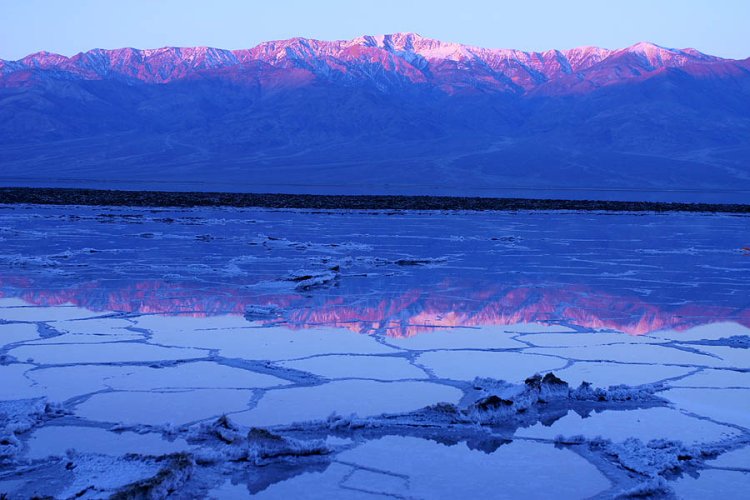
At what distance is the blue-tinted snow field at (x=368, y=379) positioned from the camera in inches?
149

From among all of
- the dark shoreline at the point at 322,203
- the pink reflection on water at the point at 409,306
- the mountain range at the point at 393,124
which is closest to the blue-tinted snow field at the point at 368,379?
the pink reflection on water at the point at 409,306

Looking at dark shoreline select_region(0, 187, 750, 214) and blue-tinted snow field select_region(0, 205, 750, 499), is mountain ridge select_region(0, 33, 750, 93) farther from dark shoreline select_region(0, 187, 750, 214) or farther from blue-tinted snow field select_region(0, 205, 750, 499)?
blue-tinted snow field select_region(0, 205, 750, 499)

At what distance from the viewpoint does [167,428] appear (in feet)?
13.9

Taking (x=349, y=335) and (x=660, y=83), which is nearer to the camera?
(x=349, y=335)

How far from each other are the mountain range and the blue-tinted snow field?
3861 cm

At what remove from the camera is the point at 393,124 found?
10188 cm

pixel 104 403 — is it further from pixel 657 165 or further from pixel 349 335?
pixel 657 165

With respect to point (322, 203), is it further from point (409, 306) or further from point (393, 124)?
point (393, 124)

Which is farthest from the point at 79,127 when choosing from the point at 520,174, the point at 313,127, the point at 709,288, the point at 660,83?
the point at 709,288

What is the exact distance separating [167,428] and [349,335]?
2578 millimetres

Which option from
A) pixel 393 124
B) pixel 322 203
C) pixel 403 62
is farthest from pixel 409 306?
pixel 403 62

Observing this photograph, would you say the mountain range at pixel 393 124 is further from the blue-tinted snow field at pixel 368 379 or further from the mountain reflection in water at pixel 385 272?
the blue-tinted snow field at pixel 368 379

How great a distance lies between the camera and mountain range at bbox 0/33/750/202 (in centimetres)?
6738

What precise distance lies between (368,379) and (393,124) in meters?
97.6
